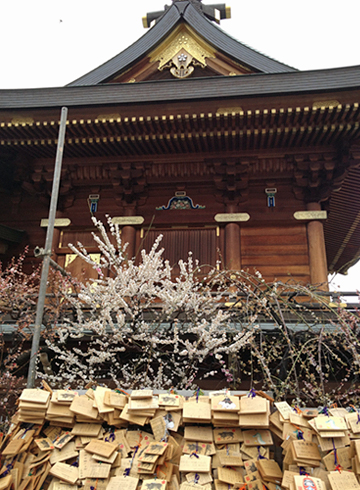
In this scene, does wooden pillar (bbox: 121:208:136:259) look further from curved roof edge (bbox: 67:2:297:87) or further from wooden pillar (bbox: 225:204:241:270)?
curved roof edge (bbox: 67:2:297:87)

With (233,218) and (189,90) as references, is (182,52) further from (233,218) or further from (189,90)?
(233,218)

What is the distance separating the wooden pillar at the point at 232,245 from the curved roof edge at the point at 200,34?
4078 mm

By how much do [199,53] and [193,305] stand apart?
7.30 meters

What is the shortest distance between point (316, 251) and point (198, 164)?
297 cm

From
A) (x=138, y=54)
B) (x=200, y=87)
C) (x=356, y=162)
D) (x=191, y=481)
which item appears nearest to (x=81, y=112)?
(x=200, y=87)

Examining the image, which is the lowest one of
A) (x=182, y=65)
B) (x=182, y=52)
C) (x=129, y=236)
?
(x=129, y=236)

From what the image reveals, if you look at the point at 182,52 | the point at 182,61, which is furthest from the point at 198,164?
the point at 182,52

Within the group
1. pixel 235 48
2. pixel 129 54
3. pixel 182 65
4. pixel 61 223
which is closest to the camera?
pixel 61 223

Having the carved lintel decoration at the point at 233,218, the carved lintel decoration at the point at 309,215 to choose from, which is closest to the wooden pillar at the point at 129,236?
the carved lintel decoration at the point at 233,218

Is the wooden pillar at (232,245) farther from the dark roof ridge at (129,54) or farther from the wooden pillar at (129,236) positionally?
the dark roof ridge at (129,54)

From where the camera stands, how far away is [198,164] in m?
8.73

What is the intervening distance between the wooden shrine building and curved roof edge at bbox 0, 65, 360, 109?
24mm

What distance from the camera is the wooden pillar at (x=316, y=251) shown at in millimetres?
7812

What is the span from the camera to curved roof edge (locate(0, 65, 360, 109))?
7.30 metres
